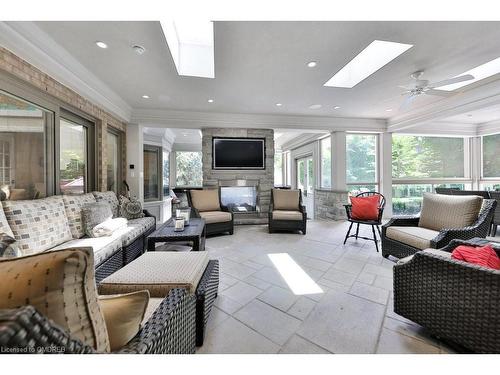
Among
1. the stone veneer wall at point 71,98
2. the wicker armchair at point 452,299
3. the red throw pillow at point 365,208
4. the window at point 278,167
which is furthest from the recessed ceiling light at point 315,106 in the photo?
the window at point 278,167

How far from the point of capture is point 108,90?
3383 millimetres

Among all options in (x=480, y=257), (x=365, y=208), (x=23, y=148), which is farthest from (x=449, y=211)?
(x=23, y=148)

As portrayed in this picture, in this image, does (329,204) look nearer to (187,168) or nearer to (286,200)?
(286,200)

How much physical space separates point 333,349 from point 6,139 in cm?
342

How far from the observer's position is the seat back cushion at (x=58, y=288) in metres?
0.49

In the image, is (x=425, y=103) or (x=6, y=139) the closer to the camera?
(x=6, y=139)

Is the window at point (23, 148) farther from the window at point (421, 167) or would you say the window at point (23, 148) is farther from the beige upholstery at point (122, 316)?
the window at point (421, 167)

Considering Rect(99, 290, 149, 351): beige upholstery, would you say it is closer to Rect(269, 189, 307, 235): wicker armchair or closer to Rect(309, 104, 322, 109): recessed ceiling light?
Rect(269, 189, 307, 235): wicker armchair

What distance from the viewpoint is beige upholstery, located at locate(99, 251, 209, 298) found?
49.6 inches

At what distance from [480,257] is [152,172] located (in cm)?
593

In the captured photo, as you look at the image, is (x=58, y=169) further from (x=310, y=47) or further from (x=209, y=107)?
(x=310, y=47)

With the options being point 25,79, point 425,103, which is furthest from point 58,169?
point 425,103

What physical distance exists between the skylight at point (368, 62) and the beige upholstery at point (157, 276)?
280 cm

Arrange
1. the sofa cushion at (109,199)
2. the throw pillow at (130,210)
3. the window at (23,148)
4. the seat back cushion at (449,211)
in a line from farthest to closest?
the throw pillow at (130,210)
the sofa cushion at (109,199)
the seat back cushion at (449,211)
the window at (23,148)
